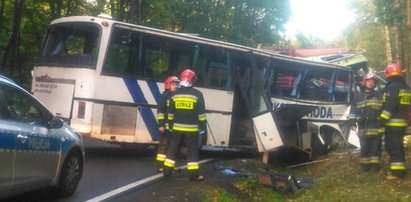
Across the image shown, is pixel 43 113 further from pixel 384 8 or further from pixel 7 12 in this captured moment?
pixel 7 12

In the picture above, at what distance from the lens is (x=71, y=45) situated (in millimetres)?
11102

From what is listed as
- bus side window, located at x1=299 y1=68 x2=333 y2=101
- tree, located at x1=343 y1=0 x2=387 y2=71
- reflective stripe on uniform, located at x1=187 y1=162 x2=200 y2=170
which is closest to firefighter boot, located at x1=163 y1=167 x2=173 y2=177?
reflective stripe on uniform, located at x1=187 y1=162 x2=200 y2=170

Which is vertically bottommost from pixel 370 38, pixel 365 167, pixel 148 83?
pixel 365 167

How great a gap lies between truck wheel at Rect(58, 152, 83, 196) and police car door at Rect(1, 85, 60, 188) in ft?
0.96

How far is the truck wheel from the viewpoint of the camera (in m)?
6.79

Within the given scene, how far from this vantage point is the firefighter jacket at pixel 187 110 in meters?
8.38

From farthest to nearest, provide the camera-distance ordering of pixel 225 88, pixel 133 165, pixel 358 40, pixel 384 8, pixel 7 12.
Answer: pixel 358 40 → pixel 7 12 → pixel 384 8 → pixel 225 88 → pixel 133 165

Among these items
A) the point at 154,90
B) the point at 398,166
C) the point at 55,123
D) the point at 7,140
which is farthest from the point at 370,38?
the point at 7,140

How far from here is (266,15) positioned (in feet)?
82.7

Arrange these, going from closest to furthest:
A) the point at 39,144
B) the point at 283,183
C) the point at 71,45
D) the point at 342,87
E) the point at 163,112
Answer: the point at 39,144, the point at 283,183, the point at 163,112, the point at 71,45, the point at 342,87

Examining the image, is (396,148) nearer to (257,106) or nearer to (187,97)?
(187,97)

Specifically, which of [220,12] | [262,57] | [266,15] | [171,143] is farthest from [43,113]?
[266,15]

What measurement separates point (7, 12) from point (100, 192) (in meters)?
12.4

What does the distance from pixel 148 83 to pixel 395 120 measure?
5.14 m
